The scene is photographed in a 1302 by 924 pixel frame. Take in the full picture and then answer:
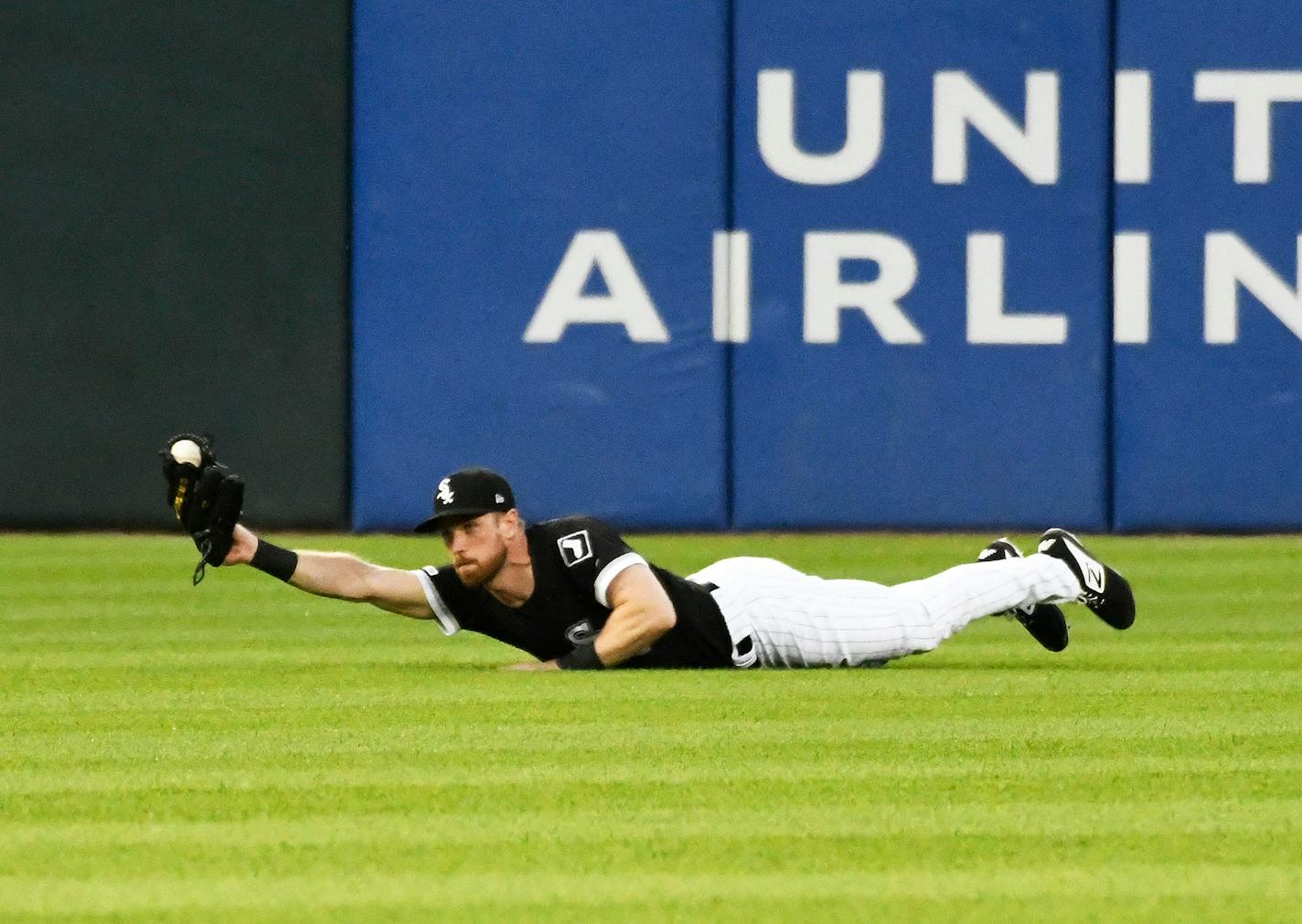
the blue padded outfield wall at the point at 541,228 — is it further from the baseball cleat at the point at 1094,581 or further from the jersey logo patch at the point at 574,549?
the jersey logo patch at the point at 574,549

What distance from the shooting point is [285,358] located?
1609 centimetres

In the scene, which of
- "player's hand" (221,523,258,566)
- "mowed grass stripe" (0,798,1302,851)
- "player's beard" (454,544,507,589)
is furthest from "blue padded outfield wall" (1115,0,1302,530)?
"mowed grass stripe" (0,798,1302,851)

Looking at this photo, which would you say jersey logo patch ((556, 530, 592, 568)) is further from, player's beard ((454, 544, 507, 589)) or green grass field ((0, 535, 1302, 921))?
green grass field ((0, 535, 1302, 921))

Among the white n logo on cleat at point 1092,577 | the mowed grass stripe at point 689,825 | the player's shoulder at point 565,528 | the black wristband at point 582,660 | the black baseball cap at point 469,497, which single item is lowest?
the mowed grass stripe at point 689,825

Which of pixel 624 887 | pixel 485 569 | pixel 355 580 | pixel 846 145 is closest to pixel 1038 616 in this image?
pixel 485 569

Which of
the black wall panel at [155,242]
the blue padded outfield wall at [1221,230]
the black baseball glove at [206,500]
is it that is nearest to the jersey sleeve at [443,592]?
the black baseball glove at [206,500]

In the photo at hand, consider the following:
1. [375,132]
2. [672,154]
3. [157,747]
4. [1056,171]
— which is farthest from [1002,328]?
[157,747]

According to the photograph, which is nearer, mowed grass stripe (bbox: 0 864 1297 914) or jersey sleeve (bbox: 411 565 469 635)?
mowed grass stripe (bbox: 0 864 1297 914)

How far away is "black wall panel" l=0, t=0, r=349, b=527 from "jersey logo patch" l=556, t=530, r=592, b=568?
811cm

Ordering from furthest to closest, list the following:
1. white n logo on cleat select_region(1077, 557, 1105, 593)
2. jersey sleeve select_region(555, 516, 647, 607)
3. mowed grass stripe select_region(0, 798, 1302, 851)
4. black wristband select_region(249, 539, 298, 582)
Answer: white n logo on cleat select_region(1077, 557, 1105, 593)
black wristband select_region(249, 539, 298, 582)
jersey sleeve select_region(555, 516, 647, 607)
mowed grass stripe select_region(0, 798, 1302, 851)

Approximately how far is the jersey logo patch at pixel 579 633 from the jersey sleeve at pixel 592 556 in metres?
0.22

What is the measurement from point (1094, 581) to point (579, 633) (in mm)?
1639

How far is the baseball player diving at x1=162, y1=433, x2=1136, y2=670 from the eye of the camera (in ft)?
26.6

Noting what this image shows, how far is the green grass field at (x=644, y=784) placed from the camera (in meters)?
4.71
